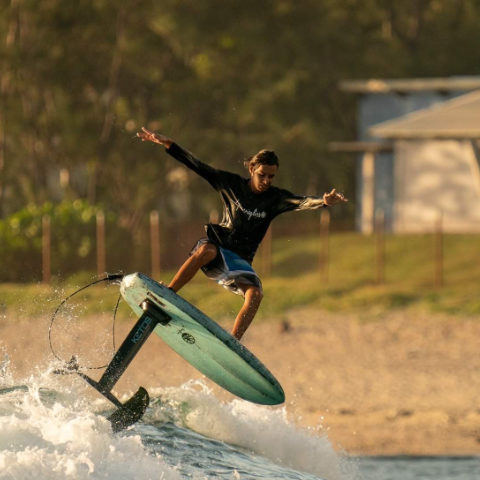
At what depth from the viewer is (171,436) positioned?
35.8 feet

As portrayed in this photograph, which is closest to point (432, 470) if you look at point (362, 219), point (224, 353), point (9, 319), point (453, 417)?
point (453, 417)

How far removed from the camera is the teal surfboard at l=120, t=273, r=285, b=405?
917 cm

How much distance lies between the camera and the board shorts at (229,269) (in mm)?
9484

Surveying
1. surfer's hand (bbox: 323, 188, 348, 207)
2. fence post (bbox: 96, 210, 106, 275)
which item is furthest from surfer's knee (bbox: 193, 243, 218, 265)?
fence post (bbox: 96, 210, 106, 275)

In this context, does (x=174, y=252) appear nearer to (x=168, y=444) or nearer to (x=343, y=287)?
(x=343, y=287)

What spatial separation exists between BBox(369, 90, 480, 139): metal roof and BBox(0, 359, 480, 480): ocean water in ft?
47.8

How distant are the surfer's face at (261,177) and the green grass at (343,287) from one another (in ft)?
35.9

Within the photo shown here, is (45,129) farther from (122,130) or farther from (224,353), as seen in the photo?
(224,353)

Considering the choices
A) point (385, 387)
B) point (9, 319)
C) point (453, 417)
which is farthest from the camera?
point (9, 319)

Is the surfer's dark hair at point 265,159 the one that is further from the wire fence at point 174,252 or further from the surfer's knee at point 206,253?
the wire fence at point 174,252

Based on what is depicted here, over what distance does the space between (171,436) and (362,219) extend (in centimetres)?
2429

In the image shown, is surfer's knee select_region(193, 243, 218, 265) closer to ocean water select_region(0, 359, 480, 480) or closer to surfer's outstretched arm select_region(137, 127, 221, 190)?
surfer's outstretched arm select_region(137, 127, 221, 190)

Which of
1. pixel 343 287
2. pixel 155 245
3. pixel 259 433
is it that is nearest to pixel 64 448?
pixel 259 433

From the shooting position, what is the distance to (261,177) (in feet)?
31.0
